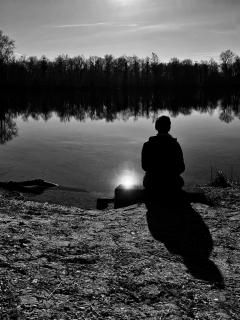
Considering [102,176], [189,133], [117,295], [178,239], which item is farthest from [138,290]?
[189,133]

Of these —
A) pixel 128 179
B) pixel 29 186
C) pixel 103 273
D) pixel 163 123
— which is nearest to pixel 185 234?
pixel 103 273

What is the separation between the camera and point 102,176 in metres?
16.6

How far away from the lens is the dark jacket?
8852 mm

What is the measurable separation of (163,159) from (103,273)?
436 cm

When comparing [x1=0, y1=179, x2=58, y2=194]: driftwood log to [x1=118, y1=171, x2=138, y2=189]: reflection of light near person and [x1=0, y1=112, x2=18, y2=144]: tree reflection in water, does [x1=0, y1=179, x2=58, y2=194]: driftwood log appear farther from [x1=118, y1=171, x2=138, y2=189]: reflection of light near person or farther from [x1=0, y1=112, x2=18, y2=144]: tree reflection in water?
[x1=0, y1=112, x2=18, y2=144]: tree reflection in water

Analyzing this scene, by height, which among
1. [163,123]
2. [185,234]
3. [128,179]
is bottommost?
[128,179]

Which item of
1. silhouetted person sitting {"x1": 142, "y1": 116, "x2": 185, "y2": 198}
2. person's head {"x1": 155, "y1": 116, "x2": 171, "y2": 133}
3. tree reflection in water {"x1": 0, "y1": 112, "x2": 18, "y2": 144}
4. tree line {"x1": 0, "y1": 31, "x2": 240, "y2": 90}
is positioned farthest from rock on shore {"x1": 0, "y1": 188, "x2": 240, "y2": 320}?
tree line {"x1": 0, "y1": 31, "x2": 240, "y2": 90}

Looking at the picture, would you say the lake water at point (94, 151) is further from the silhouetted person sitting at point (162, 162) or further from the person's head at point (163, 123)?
the person's head at point (163, 123)

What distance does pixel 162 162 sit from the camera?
8.99m

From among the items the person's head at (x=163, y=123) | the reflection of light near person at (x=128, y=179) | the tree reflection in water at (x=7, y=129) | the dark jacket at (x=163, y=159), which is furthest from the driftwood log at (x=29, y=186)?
the tree reflection in water at (x=7, y=129)

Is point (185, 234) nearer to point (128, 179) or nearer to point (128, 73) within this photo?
point (128, 179)

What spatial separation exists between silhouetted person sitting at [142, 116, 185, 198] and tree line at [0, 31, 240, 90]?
5043 inches

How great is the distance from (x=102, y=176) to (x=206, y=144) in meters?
11.3

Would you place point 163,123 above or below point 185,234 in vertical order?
above
